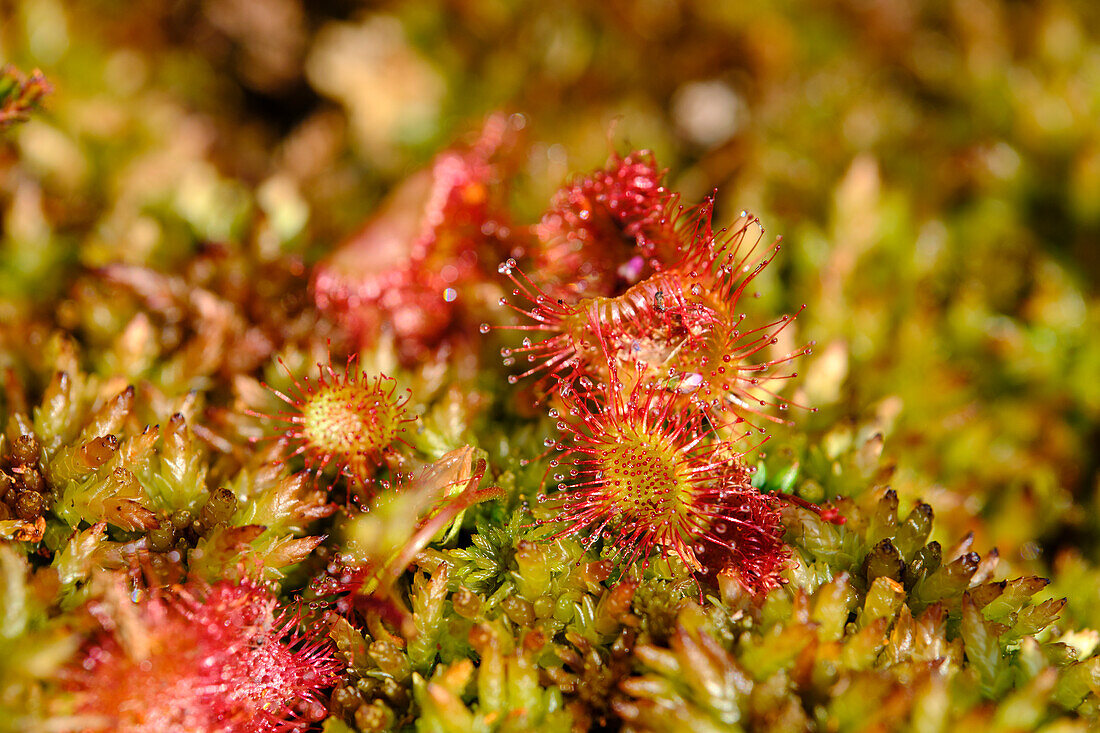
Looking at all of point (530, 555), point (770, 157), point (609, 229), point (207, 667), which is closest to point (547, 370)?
point (609, 229)

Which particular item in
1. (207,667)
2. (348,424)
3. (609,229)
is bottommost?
(207,667)

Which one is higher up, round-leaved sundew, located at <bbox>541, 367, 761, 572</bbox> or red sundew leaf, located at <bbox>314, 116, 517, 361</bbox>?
red sundew leaf, located at <bbox>314, 116, 517, 361</bbox>

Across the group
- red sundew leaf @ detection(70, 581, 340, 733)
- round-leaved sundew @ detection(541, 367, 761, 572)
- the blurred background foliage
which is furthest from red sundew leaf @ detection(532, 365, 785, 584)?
red sundew leaf @ detection(70, 581, 340, 733)

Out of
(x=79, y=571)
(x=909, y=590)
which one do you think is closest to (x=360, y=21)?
(x=79, y=571)

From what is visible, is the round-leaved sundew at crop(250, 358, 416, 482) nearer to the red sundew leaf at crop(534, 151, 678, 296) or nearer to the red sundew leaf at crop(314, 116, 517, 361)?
the red sundew leaf at crop(314, 116, 517, 361)

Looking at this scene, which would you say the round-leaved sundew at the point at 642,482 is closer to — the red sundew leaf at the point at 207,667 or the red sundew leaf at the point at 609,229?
the red sundew leaf at the point at 609,229

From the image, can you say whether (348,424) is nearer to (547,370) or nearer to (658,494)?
(547,370)

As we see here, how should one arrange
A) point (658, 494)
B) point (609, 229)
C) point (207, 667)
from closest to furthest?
point (207, 667), point (658, 494), point (609, 229)
